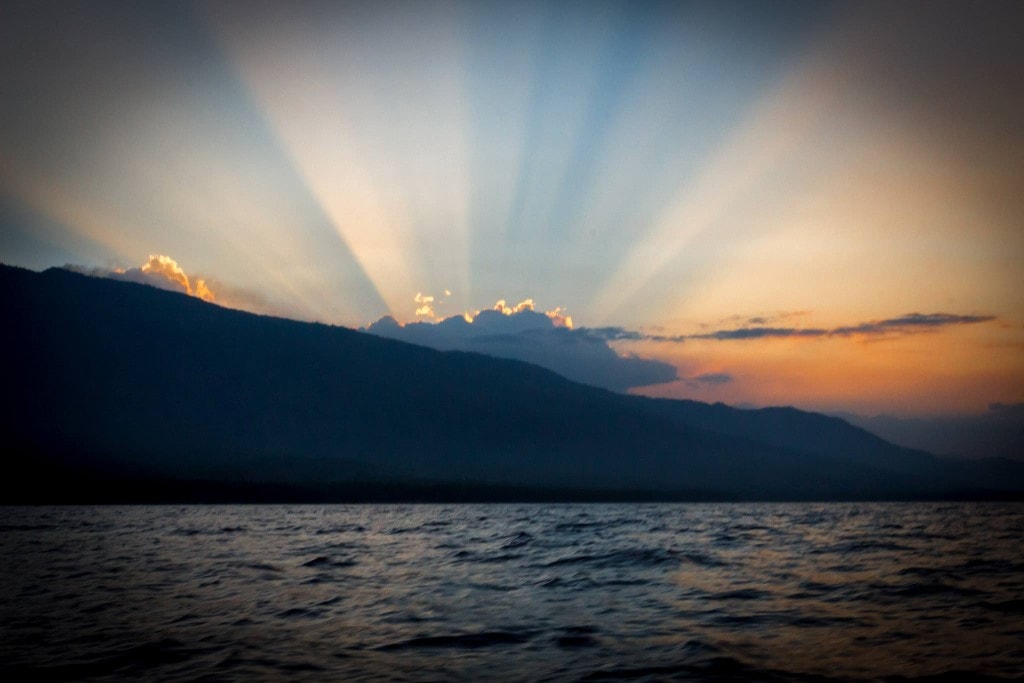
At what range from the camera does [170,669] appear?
16812 mm

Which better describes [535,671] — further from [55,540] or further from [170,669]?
[55,540]

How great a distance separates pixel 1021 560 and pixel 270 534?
1891 inches

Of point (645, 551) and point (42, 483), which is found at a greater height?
point (42, 483)

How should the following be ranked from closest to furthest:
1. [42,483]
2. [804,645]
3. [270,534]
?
[804,645] < [270,534] < [42,483]

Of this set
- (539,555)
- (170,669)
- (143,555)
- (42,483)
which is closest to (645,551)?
(539,555)

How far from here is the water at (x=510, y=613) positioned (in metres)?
17.1

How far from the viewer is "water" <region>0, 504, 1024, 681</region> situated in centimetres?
1706

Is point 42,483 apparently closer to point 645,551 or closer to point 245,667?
point 645,551

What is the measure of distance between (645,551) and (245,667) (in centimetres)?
2873

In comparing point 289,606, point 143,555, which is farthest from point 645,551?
point 143,555

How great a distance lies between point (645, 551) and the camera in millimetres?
42219

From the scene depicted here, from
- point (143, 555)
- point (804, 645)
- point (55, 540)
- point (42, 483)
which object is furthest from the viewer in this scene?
point (42, 483)

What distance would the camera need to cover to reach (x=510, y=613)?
928 inches

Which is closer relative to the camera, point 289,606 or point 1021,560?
point 289,606
